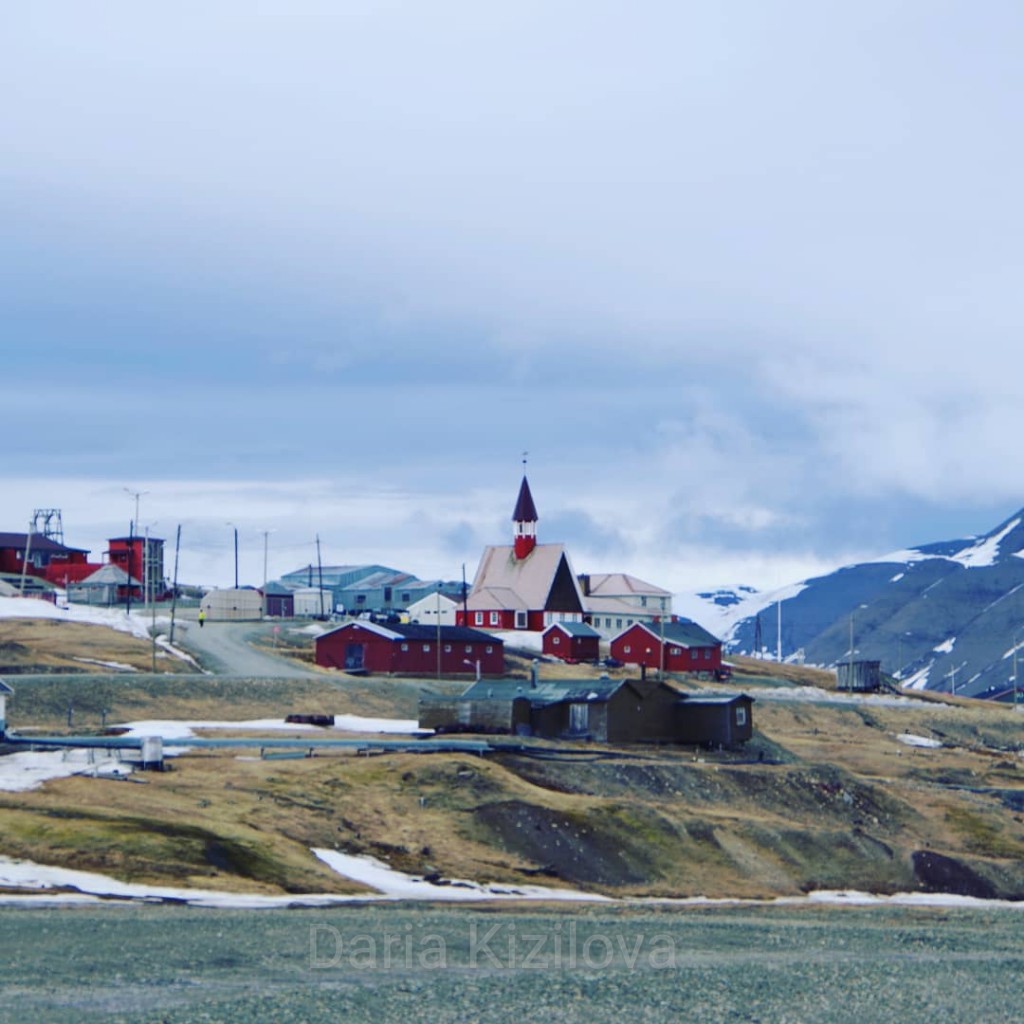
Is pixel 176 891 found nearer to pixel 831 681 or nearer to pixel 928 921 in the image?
pixel 928 921

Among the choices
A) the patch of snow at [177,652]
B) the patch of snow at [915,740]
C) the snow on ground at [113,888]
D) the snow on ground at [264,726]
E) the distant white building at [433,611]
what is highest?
the distant white building at [433,611]

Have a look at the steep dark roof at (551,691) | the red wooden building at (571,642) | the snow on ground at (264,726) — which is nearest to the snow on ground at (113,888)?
the snow on ground at (264,726)

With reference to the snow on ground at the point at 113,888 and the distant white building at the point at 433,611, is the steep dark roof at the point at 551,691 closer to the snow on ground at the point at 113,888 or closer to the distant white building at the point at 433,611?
the snow on ground at the point at 113,888

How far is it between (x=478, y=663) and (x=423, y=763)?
168ft

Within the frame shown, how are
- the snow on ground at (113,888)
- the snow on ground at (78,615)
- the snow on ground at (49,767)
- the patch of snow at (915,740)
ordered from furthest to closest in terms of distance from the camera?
the snow on ground at (78,615)
the patch of snow at (915,740)
the snow on ground at (49,767)
the snow on ground at (113,888)

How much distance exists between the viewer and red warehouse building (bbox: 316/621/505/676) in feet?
364

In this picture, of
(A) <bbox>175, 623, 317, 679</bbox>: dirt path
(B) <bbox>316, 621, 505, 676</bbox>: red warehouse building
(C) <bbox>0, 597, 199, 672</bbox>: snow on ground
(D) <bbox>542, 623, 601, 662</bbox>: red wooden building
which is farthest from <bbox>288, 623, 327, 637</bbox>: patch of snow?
(D) <bbox>542, 623, 601, 662</bbox>: red wooden building

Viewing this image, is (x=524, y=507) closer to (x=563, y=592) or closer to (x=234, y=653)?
(x=563, y=592)

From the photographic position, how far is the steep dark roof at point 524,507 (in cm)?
15025

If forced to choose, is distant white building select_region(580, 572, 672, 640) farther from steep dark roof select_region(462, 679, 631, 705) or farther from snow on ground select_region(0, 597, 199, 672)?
steep dark roof select_region(462, 679, 631, 705)

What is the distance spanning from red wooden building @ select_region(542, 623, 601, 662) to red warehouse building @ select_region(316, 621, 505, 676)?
20.5m

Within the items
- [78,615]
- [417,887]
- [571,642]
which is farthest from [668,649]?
[417,887]

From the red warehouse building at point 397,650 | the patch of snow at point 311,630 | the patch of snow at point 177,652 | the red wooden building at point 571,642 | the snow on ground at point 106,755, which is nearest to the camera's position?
the snow on ground at point 106,755

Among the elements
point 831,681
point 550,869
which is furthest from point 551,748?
point 831,681
